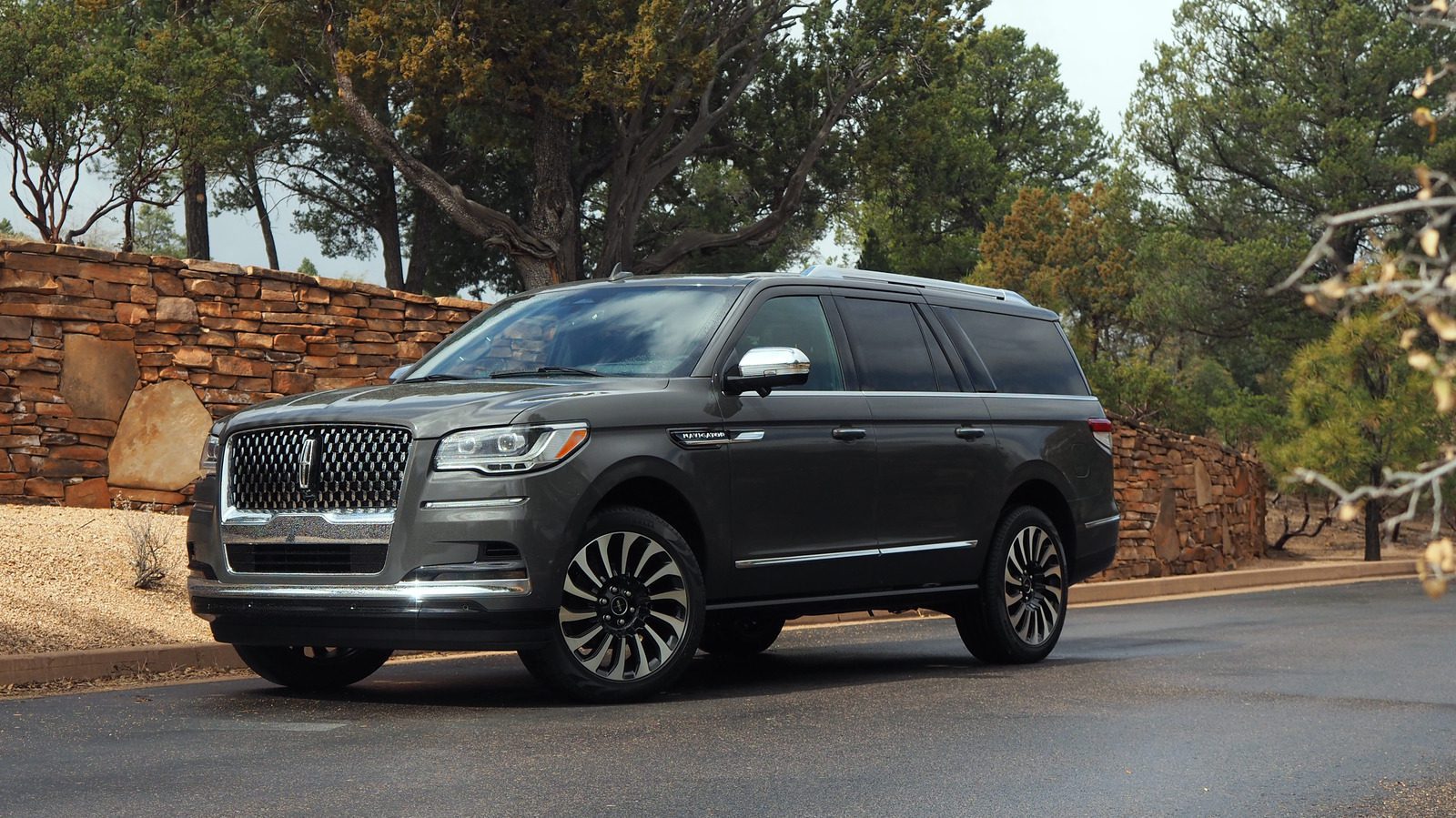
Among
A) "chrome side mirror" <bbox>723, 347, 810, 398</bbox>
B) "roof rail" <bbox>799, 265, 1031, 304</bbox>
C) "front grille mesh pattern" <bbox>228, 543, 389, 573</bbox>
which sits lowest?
"front grille mesh pattern" <bbox>228, 543, 389, 573</bbox>

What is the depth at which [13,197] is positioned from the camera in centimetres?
3478

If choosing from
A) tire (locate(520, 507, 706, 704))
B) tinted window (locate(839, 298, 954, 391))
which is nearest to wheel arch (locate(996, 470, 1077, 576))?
tinted window (locate(839, 298, 954, 391))

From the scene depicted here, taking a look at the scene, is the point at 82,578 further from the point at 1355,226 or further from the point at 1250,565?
the point at 1355,226

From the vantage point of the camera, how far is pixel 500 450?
7.32m

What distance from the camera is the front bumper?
7.16m

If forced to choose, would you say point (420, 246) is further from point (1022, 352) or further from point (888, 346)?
point (888, 346)

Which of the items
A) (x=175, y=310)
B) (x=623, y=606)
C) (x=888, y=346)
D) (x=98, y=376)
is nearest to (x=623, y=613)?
(x=623, y=606)

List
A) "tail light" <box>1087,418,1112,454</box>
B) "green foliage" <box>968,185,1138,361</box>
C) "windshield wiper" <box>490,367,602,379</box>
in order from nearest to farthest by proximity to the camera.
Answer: "windshield wiper" <box>490,367,602,379</box>, "tail light" <box>1087,418,1112,454</box>, "green foliage" <box>968,185,1138,361</box>

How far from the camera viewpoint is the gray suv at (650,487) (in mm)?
7285

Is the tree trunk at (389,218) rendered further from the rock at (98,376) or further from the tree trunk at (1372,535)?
the rock at (98,376)

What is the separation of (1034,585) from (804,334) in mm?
2244

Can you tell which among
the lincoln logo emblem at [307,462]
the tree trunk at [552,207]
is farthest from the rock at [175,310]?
the tree trunk at [552,207]

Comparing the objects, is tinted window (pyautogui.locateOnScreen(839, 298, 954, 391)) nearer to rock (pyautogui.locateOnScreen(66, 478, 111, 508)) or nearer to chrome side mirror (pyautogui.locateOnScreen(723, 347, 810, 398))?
chrome side mirror (pyautogui.locateOnScreen(723, 347, 810, 398))

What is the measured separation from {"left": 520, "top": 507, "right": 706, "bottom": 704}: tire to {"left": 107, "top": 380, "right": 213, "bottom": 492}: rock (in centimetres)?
658
